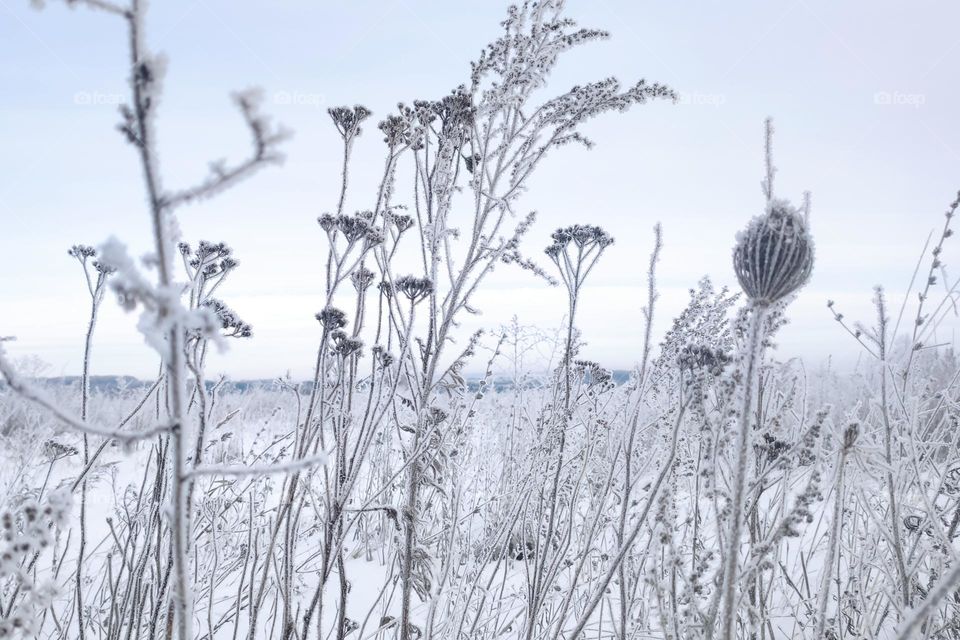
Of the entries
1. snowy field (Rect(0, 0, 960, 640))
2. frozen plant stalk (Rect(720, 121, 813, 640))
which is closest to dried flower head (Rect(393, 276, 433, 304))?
snowy field (Rect(0, 0, 960, 640))

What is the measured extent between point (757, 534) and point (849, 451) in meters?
1.72

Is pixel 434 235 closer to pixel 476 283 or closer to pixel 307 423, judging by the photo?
pixel 476 283

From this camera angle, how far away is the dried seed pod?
47.9 inches

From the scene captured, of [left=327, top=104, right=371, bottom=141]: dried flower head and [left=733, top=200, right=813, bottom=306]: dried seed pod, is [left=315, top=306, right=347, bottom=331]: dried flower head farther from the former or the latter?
[left=733, top=200, right=813, bottom=306]: dried seed pod

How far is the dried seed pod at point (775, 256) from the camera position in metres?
1.22

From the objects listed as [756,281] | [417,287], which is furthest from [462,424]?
[756,281]

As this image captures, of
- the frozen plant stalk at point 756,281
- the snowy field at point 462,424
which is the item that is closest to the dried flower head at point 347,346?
the snowy field at point 462,424

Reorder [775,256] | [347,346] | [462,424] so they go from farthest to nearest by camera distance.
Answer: [462,424], [347,346], [775,256]

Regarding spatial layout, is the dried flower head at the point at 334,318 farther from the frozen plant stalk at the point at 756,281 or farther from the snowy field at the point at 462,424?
the frozen plant stalk at the point at 756,281

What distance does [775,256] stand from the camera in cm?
122

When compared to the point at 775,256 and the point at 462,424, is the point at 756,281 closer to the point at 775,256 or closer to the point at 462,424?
the point at 775,256

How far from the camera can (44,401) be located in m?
0.69

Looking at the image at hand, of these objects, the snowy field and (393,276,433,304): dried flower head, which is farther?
(393,276,433,304): dried flower head

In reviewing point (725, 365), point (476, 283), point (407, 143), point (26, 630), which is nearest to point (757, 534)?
point (725, 365)
